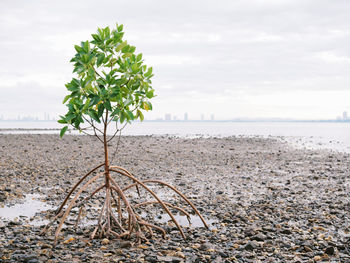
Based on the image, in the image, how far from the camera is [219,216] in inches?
352

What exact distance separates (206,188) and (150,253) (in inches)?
261

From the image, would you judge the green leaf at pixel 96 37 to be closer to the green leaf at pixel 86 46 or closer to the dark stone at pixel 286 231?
the green leaf at pixel 86 46

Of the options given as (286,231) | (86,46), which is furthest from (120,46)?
(286,231)

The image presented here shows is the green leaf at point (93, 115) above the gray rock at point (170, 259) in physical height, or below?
above

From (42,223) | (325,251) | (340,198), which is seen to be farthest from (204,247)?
(340,198)

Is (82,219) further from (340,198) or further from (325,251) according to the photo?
(340,198)

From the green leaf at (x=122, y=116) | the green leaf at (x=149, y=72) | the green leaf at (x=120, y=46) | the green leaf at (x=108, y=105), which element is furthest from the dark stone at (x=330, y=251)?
the green leaf at (x=120, y=46)

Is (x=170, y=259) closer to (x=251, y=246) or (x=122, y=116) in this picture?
(x=251, y=246)

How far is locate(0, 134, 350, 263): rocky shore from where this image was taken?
6312 millimetres

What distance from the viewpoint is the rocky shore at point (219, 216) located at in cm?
631

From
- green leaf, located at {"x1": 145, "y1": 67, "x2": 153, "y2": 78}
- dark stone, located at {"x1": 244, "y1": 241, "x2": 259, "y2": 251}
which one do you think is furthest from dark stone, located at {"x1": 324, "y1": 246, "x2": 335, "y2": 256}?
green leaf, located at {"x1": 145, "y1": 67, "x2": 153, "y2": 78}

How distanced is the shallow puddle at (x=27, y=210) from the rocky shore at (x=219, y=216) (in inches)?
2.6

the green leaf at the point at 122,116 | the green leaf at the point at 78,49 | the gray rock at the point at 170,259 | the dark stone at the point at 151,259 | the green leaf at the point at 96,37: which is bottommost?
the gray rock at the point at 170,259

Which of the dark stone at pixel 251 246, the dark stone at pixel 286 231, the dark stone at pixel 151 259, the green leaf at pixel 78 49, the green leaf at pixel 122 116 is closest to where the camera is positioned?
the dark stone at pixel 151 259
